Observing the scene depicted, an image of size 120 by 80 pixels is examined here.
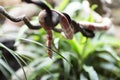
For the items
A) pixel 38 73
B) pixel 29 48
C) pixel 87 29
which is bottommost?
pixel 38 73

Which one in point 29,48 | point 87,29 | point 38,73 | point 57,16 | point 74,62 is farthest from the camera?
point 29,48

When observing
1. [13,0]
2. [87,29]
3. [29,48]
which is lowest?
[29,48]

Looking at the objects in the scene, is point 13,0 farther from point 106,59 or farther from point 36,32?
point 106,59

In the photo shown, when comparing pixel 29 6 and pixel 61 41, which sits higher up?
pixel 29 6

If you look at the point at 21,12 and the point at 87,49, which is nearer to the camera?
the point at 87,49

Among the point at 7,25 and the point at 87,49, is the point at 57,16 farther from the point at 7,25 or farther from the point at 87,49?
the point at 7,25

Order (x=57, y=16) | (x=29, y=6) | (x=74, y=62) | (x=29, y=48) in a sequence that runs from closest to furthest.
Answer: (x=57, y=16) < (x=74, y=62) < (x=29, y=48) < (x=29, y=6)

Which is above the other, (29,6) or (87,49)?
(29,6)

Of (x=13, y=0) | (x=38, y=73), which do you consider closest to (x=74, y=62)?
(x=38, y=73)

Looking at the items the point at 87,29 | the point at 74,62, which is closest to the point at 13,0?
the point at 87,29
